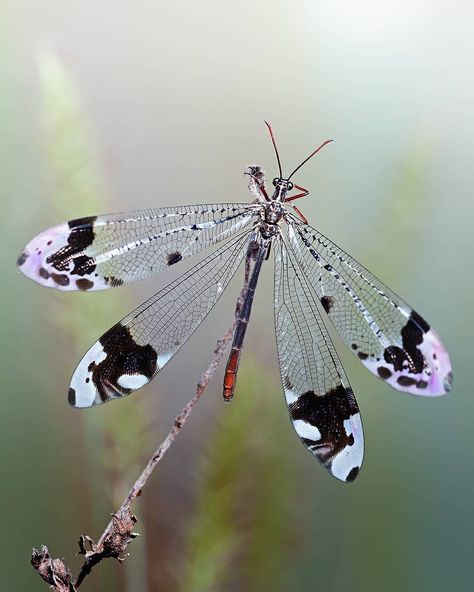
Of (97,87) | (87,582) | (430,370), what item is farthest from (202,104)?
(87,582)

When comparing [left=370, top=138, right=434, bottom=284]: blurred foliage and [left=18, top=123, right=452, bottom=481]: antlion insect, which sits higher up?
[left=370, top=138, right=434, bottom=284]: blurred foliage

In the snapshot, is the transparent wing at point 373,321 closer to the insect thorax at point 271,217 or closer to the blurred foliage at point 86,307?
the insect thorax at point 271,217

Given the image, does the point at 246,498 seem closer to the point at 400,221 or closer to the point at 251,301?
the point at 251,301

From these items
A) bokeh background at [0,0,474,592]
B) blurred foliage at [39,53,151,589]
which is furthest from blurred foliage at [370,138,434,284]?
blurred foliage at [39,53,151,589]

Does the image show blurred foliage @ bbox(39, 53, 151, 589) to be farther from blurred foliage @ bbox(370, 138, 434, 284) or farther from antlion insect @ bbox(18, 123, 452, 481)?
blurred foliage @ bbox(370, 138, 434, 284)

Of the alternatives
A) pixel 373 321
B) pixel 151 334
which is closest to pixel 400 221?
pixel 373 321

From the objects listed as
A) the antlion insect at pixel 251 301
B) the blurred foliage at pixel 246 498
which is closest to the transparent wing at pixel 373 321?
the antlion insect at pixel 251 301

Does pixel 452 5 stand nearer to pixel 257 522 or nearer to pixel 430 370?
pixel 430 370
